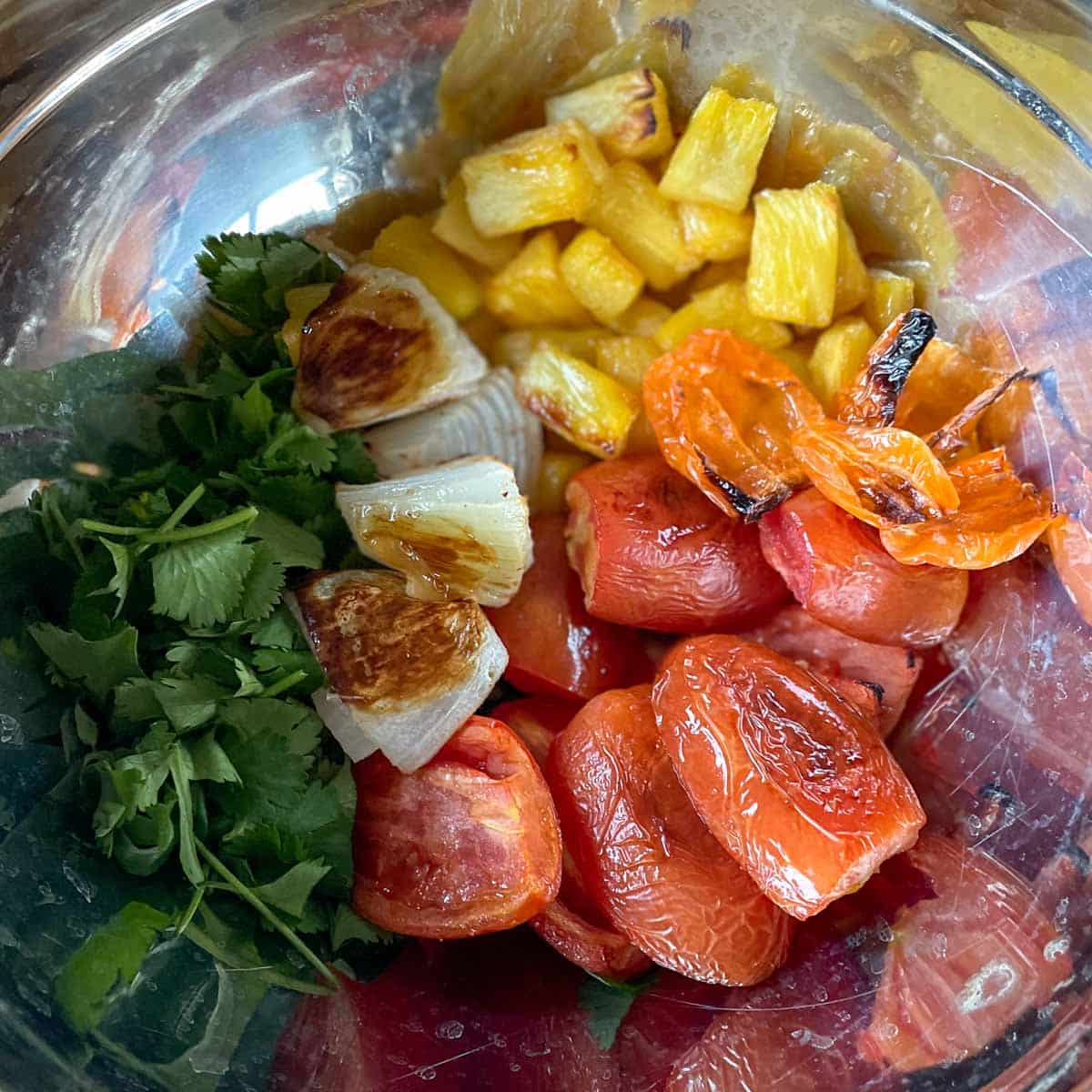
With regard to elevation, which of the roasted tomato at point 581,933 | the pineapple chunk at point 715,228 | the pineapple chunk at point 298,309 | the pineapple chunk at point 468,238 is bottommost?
the roasted tomato at point 581,933

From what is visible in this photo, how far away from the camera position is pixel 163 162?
3.34 feet

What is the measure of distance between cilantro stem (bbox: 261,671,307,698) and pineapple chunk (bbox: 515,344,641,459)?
0.40 meters

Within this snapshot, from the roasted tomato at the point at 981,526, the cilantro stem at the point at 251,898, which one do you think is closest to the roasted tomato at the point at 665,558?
the roasted tomato at the point at 981,526

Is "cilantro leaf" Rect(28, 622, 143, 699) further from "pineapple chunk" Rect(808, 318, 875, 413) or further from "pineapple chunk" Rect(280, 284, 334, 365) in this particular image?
"pineapple chunk" Rect(808, 318, 875, 413)

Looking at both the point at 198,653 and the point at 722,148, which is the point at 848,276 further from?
the point at 198,653

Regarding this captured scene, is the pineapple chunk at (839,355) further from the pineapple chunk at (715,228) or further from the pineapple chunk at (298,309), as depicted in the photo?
the pineapple chunk at (298,309)

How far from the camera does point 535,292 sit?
1.09m

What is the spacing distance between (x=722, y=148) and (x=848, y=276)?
0.60ft

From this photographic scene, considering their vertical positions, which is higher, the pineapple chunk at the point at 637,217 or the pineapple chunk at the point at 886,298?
the pineapple chunk at the point at 637,217

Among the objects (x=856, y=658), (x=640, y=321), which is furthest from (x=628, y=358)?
(x=856, y=658)

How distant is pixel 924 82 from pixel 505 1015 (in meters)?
0.99

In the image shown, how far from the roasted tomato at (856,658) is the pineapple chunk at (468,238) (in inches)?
19.6

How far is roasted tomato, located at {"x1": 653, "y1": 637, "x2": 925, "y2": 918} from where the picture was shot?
2.64 ft

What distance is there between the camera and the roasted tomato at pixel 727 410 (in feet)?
3.22
